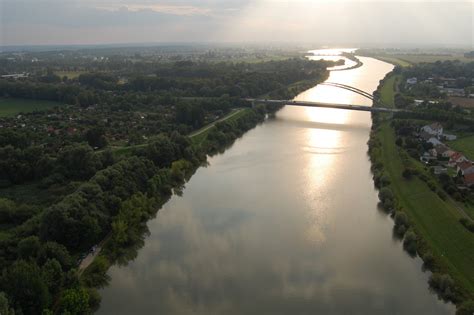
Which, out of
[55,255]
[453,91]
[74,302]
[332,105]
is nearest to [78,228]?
[55,255]

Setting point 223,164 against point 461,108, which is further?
point 461,108

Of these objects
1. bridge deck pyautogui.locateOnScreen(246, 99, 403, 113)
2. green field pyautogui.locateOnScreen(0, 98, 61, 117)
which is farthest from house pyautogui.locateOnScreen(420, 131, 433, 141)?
green field pyautogui.locateOnScreen(0, 98, 61, 117)

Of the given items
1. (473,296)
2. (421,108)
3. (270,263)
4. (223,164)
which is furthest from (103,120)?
(473,296)

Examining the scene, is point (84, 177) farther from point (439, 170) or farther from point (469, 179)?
point (469, 179)

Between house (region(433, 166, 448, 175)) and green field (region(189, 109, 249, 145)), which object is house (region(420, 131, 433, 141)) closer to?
house (region(433, 166, 448, 175))

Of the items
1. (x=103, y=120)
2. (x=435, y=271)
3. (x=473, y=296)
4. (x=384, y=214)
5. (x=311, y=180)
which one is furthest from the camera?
(x=103, y=120)

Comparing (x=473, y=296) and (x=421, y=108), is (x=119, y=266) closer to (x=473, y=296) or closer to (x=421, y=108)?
(x=473, y=296)

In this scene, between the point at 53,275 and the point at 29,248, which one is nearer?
the point at 53,275
